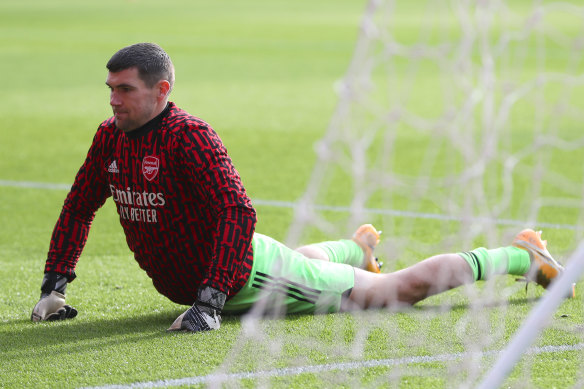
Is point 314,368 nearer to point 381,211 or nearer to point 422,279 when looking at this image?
point 422,279

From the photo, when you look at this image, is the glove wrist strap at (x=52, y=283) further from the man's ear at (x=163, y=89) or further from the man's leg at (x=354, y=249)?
the man's leg at (x=354, y=249)

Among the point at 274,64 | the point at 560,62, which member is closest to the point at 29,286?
the point at 274,64

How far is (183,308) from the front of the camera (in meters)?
3.87

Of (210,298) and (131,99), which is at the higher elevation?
(131,99)

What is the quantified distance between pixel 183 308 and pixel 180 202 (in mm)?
603

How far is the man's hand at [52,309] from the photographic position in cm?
364

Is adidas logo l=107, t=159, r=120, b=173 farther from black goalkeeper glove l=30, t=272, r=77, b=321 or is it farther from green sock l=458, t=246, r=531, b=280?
green sock l=458, t=246, r=531, b=280

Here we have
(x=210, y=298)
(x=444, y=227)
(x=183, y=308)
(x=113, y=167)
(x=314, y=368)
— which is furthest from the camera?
(x=444, y=227)

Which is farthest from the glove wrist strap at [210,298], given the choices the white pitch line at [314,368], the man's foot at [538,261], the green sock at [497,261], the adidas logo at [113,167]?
the man's foot at [538,261]

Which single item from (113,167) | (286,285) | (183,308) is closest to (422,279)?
(286,285)

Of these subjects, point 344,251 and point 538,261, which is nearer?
point 538,261

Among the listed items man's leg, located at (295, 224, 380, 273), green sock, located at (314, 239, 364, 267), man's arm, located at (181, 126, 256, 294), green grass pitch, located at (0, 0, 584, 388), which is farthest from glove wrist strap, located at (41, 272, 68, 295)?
green sock, located at (314, 239, 364, 267)

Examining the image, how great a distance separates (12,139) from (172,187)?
5918 mm

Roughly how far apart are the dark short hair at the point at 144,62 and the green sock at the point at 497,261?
1.38 metres
